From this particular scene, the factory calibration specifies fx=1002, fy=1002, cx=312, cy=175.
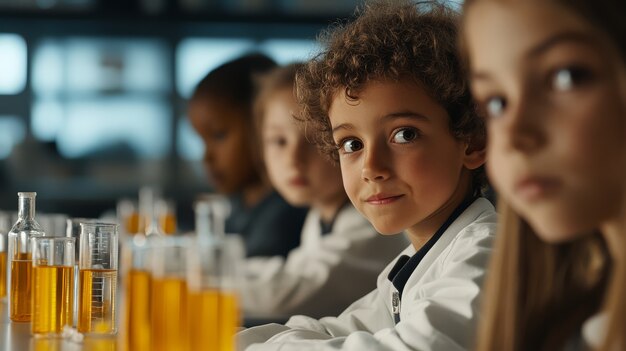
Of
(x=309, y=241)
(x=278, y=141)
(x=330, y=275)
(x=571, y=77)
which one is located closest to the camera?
(x=571, y=77)

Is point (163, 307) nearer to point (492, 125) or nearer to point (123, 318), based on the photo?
point (123, 318)

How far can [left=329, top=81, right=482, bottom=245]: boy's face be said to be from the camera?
1.46 metres

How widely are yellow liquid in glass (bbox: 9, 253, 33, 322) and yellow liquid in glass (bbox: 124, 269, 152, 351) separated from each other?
61 cm

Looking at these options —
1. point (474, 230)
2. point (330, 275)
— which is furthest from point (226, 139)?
point (474, 230)

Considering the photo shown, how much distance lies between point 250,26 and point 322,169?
2.53 m

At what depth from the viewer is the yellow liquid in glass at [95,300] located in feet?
4.81

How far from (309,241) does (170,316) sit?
1785 mm

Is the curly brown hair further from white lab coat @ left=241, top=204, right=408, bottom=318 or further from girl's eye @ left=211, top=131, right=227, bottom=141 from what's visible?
girl's eye @ left=211, top=131, right=227, bottom=141

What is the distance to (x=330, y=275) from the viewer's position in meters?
2.49

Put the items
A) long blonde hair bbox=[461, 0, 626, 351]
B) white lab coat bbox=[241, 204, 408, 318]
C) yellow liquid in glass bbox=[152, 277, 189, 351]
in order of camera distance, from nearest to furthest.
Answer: long blonde hair bbox=[461, 0, 626, 351], yellow liquid in glass bbox=[152, 277, 189, 351], white lab coat bbox=[241, 204, 408, 318]

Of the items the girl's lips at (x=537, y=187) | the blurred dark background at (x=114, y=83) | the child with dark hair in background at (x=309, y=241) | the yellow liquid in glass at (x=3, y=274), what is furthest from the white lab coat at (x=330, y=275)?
the blurred dark background at (x=114, y=83)

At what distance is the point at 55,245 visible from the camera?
1.48 meters

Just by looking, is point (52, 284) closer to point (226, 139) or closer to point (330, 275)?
point (330, 275)

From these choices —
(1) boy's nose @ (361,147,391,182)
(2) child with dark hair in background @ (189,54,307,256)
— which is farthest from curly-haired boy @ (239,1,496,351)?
(2) child with dark hair in background @ (189,54,307,256)
